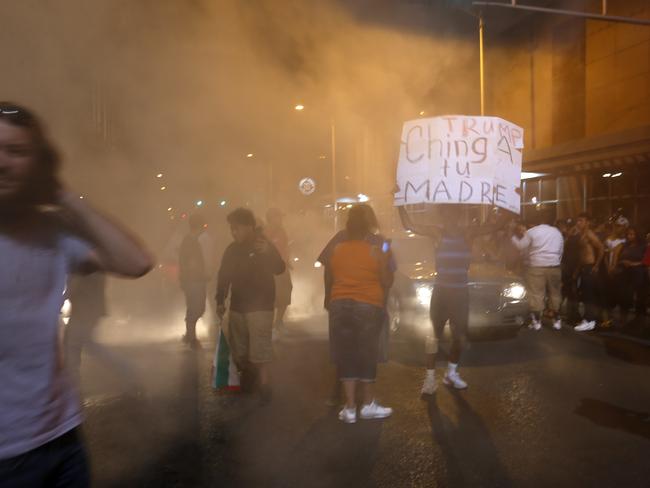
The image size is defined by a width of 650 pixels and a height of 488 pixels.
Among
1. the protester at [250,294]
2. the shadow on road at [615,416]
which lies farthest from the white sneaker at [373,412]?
the shadow on road at [615,416]

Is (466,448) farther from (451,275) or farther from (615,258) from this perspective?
(615,258)

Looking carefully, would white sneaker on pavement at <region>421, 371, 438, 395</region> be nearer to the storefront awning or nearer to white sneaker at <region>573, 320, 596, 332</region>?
white sneaker at <region>573, 320, 596, 332</region>

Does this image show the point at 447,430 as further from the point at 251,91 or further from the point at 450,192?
the point at 251,91

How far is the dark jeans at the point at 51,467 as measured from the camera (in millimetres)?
1181

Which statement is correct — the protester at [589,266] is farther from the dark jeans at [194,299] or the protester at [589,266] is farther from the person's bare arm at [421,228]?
the dark jeans at [194,299]

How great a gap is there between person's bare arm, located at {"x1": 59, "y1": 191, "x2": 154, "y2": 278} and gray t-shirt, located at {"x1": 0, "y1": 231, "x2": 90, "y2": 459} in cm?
11

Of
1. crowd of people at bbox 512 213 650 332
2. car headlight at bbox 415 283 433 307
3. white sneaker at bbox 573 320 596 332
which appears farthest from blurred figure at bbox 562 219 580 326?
car headlight at bbox 415 283 433 307

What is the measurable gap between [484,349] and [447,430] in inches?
89.8

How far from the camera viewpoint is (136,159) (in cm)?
445

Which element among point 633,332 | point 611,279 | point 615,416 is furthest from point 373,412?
point 611,279

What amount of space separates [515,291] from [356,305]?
2.98m

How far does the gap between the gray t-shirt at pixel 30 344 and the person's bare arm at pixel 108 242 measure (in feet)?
0.35

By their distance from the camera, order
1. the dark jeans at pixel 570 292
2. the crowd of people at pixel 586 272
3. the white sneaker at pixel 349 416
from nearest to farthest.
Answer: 1. the white sneaker at pixel 349 416
2. the crowd of people at pixel 586 272
3. the dark jeans at pixel 570 292

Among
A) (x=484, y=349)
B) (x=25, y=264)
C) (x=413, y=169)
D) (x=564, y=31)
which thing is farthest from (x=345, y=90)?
(x=564, y=31)
